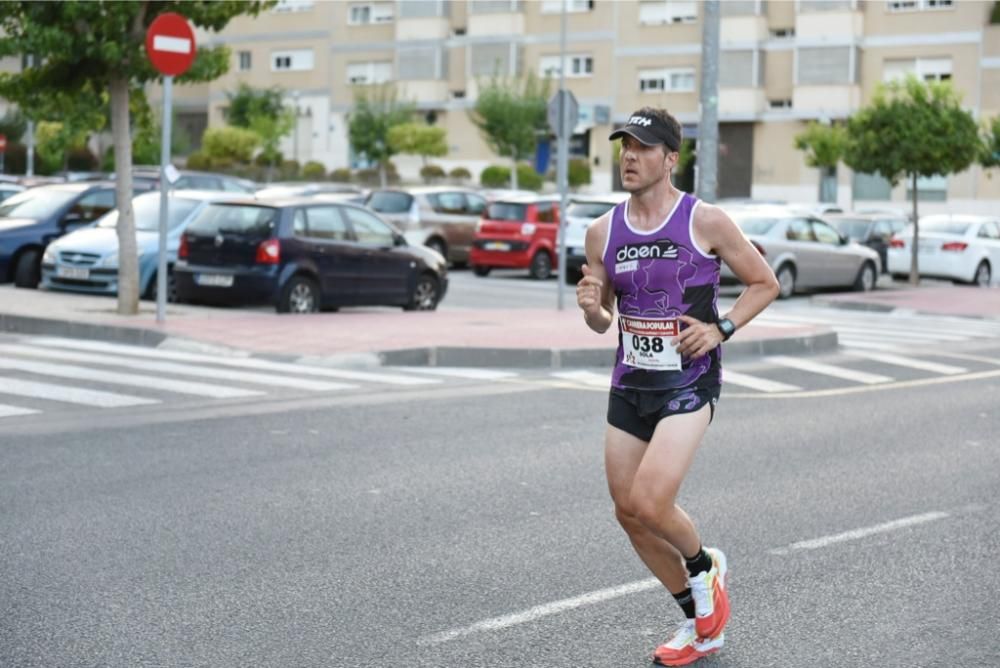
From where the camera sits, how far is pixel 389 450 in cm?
1036

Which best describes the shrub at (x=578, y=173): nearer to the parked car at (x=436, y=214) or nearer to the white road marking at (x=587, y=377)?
the parked car at (x=436, y=214)

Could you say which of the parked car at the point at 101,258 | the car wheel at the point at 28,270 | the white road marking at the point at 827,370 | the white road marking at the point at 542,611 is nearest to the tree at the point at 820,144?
the car wheel at the point at 28,270

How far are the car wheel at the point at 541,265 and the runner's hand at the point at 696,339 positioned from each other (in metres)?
26.9

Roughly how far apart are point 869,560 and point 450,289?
21735 mm

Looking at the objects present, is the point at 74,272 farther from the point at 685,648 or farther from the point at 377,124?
the point at 377,124

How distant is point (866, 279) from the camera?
3238 cm

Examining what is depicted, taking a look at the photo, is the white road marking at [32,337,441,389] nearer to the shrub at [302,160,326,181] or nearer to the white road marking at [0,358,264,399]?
the white road marking at [0,358,264,399]

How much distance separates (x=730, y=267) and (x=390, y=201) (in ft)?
93.0

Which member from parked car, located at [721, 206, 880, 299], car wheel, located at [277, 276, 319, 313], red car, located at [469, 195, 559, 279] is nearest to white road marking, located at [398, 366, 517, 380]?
car wheel, located at [277, 276, 319, 313]

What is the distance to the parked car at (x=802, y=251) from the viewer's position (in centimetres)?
2964

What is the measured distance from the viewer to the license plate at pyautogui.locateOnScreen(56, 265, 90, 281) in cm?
2169

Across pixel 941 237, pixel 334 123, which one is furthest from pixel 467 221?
pixel 334 123

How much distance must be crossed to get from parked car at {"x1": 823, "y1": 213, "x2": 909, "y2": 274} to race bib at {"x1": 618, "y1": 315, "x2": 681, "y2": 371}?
3106 cm

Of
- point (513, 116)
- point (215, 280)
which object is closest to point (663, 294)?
point (215, 280)
